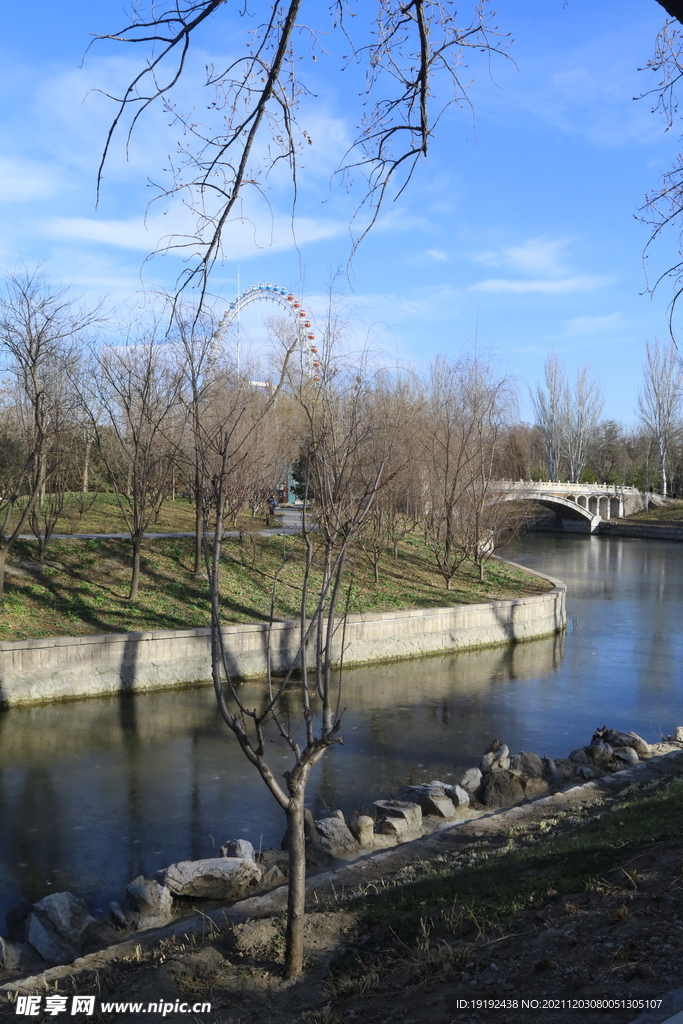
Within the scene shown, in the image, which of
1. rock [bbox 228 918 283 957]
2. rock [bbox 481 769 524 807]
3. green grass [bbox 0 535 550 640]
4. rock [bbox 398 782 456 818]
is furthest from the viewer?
green grass [bbox 0 535 550 640]

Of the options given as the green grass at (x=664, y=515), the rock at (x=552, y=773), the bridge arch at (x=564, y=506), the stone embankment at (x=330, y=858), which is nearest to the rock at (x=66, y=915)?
the stone embankment at (x=330, y=858)

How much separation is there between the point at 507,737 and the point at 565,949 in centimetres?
858

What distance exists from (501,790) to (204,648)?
6.94 metres

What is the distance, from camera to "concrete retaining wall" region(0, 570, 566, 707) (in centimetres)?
1309

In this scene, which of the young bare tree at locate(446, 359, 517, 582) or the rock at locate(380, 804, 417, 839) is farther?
the young bare tree at locate(446, 359, 517, 582)

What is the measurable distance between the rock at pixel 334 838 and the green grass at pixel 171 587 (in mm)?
5692

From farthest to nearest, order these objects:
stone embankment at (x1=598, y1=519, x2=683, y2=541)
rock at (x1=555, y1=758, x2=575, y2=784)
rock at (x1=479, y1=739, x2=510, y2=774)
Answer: stone embankment at (x1=598, y1=519, x2=683, y2=541) → rock at (x1=479, y1=739, x2=510, y2=774) → rock at (x1=555, y1=758, x2=575, y2=784)

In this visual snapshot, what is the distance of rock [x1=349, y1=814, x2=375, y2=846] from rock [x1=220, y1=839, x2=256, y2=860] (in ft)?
3.27

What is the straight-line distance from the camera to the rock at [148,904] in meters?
6.30

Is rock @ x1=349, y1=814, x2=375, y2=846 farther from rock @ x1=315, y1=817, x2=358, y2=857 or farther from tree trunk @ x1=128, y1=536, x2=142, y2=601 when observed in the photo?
tree trunk @ x1=128, y1=536, x2=142, y2=601

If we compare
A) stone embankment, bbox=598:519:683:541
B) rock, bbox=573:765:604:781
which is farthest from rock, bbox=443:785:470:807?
stone embankment, bbox=598:519:683:541

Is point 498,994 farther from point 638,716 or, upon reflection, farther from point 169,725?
point 638,716

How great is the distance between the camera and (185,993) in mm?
4152

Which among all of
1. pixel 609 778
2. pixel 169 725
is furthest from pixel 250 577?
pixel 609 778
